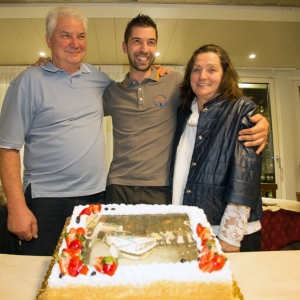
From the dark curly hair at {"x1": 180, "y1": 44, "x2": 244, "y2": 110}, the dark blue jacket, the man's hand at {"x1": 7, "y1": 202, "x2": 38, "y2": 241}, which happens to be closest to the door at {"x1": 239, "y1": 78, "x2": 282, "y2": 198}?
the dark curly hair at {"x1": 180, "y1": 44, "x2": 244, "y2": 110}

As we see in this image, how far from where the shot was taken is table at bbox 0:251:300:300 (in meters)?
0.85

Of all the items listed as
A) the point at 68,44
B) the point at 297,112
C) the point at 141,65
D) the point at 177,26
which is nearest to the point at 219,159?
the point at 141,65

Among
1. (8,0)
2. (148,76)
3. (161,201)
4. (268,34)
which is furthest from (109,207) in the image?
(268,34)

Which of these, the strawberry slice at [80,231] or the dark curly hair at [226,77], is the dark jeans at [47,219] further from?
the dark curly hair at [226,77]

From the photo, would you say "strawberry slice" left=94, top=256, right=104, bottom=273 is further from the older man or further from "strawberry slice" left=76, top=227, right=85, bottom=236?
the older man

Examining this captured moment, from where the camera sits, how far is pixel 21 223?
52.1 inches

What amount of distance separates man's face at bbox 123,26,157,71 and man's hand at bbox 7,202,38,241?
3.50 feet

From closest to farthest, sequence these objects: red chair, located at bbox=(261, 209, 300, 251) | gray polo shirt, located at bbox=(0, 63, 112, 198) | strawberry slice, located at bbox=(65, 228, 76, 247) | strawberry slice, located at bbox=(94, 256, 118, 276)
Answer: strawberry slice, located at bbox=(94, 256, 118, 276) < strawberry slice, located at bbox=(65, 228, 76, 247) < gray polo shirt, located at bbox=(0, 63, 112, 198) < red chair, located at bbox=(261, 209, 300, 251)

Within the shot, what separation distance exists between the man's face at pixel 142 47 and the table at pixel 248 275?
1.22m

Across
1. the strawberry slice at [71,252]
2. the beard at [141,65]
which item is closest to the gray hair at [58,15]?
the beard at [141,65]

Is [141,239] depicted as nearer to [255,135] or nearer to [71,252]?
[71,252]

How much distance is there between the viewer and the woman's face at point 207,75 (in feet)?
4.70

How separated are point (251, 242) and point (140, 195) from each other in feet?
2.05

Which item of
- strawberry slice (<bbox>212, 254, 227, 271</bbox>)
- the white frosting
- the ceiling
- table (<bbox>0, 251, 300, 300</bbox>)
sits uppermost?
the ceiling
